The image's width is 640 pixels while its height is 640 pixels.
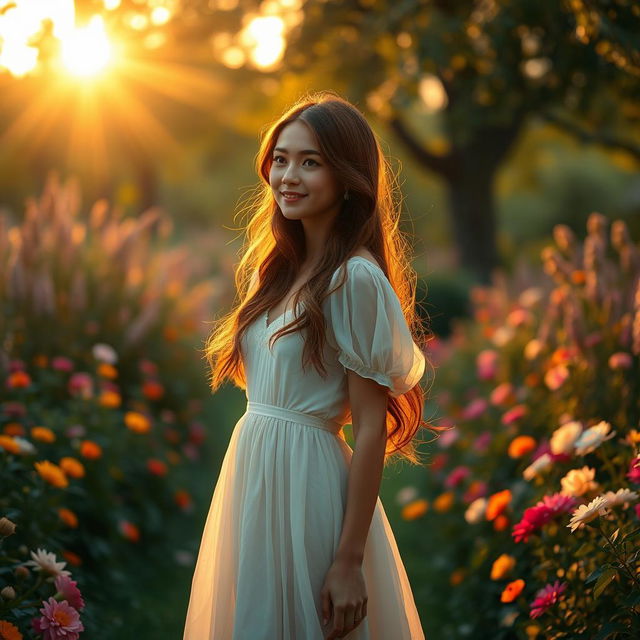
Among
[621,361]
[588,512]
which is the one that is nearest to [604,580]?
[588,512]

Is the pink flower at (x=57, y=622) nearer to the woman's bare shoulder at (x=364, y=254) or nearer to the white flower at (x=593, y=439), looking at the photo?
the woman's bare shoulder at (x=364, y=254)

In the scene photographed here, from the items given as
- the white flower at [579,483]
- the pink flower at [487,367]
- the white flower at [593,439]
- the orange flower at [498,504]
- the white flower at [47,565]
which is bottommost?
the white flower at [47,565]

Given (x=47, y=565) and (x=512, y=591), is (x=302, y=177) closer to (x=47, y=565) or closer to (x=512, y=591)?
(x=47, y=565)

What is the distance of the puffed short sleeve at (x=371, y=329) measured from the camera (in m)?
2.01

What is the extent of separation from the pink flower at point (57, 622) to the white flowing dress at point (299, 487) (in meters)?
0.31

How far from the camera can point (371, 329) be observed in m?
2.02

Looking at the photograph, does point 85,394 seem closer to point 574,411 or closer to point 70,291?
point 70,291

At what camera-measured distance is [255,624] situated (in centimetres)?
203

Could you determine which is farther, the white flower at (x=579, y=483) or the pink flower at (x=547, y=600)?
the white flower at (x=579, y=483)

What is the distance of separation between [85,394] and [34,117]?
23.8 meters

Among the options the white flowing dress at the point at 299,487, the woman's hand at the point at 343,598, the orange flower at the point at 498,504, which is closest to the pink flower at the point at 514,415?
the orange flower at the point at 498,504

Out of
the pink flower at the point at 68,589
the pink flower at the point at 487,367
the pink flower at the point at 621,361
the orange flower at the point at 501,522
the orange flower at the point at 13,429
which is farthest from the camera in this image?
the pink flower at the point at 487,367

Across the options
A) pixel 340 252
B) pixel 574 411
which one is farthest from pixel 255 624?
pixel 574 411

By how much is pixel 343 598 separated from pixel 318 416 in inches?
17.5
